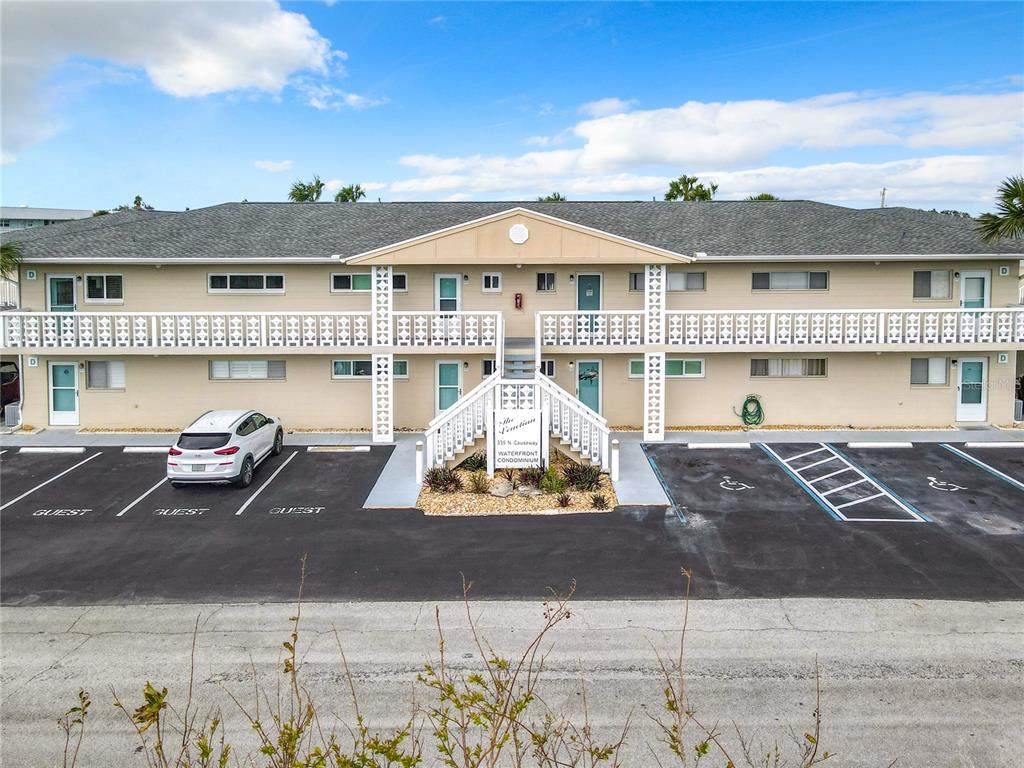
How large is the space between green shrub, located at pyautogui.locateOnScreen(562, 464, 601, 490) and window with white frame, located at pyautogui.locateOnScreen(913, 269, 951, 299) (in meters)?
13.0

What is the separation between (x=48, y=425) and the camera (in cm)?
2230

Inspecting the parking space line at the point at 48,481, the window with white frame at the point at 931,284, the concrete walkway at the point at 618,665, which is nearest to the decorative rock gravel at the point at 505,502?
the concrete walkway at the point at 618,665

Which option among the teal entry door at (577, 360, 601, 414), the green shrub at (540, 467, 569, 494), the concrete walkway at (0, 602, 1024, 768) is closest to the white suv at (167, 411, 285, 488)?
the concrete walkway at (0, 602, 1024, 768)

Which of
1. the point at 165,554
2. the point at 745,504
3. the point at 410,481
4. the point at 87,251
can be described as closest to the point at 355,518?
the point at 410,481

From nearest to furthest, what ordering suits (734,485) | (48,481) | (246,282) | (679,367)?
(734,485) < (48,481) < (246,282) < (679,367)

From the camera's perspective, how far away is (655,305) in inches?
812

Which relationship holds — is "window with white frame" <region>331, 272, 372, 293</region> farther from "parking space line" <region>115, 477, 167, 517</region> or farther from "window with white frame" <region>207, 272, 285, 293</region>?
"parking space line" <region>115, 477, 167, 517</region>

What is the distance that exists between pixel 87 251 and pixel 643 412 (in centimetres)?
1812

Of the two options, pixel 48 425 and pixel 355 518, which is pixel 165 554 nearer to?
pixel 355 518

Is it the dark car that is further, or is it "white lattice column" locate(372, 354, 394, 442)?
the dark car

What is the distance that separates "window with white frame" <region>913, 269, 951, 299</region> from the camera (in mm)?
22125

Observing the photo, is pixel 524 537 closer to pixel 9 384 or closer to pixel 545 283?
pixel 545 283

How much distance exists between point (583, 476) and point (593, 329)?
235 inches

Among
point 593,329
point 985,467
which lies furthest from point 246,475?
point 985,467
